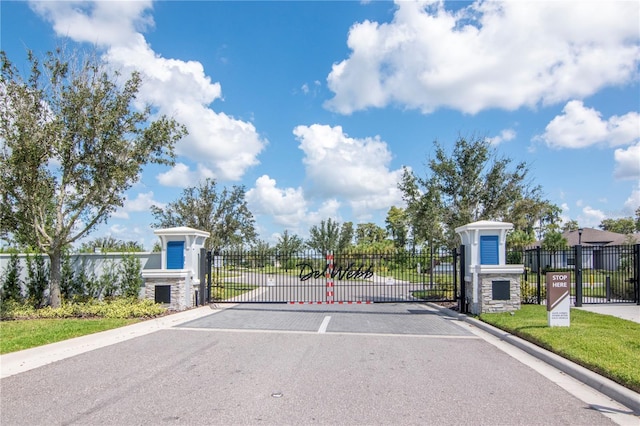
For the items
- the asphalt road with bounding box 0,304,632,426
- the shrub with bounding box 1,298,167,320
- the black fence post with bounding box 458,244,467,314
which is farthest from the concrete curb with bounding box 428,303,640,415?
the shrub with bounding box 1,298,167,320

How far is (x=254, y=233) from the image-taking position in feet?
82.5

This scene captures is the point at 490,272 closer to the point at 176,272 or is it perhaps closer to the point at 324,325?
the point at 324,325

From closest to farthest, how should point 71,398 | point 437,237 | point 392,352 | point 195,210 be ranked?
point 71,398, point 392,352, point 437,237, point 195,210

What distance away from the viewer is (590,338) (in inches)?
336

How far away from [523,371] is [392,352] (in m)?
2.23

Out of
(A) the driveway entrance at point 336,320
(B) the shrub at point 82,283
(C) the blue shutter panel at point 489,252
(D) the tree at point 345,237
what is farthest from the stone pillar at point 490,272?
(D) the tree at point 345,237

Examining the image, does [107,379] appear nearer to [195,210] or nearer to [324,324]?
[324,324]

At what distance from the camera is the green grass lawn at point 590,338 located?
254 inches

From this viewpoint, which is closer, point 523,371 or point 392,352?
point 523,371

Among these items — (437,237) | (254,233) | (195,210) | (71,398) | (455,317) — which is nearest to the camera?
(71,398)

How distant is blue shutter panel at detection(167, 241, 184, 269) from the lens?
14.3m

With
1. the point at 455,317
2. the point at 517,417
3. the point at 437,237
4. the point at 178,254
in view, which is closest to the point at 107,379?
the point at 517,417

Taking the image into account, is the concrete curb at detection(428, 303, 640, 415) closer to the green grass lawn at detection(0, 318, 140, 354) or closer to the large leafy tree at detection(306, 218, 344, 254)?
the green grass lawn at detection(0, 318, 140, 354)

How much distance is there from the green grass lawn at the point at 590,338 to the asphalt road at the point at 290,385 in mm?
819
